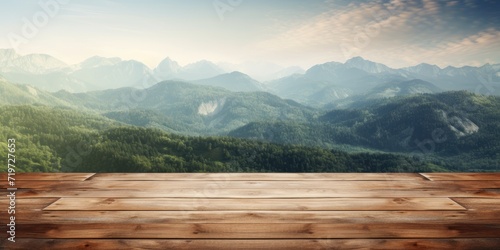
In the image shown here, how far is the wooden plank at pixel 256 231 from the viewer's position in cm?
199

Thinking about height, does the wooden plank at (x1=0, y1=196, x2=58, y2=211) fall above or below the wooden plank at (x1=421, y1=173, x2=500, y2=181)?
above

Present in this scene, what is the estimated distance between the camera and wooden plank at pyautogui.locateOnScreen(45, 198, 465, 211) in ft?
8.14

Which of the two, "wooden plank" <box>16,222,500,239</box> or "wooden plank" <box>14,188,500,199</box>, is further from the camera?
"wooden plank" <box>14,188,500,199</box>

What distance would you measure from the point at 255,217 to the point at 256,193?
575mm

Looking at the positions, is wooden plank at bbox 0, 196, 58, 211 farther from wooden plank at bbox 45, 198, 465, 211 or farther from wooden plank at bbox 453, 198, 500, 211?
wooden plank at bbox 453, 198, 500, 211

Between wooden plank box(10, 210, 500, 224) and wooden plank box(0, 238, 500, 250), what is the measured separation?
0.28 m

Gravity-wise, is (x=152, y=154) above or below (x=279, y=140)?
above

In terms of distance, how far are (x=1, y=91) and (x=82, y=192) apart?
234m

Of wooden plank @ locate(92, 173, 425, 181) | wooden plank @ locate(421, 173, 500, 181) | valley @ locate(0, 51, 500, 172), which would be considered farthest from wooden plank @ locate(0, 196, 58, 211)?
valley @ locate(0, 51, 500, 172)

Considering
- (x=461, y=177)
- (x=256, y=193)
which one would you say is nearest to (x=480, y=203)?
(x=461, y=177)

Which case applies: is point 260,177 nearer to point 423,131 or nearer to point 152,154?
point 152,154

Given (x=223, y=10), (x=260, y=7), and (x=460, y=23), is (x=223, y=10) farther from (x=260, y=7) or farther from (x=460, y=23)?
(x=460, y=23)

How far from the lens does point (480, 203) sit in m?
2.65

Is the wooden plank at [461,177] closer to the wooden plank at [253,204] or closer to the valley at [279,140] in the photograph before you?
the wooden plank at [253,204]
